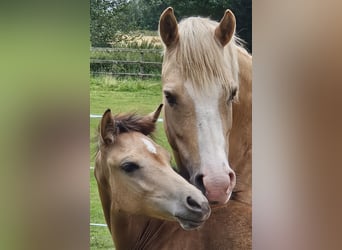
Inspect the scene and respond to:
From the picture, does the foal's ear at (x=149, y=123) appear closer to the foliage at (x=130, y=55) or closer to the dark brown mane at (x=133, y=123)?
the dark brown mane at (x=133, y=123)

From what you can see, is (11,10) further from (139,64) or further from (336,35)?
(336,35)

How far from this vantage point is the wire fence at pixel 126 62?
182cm

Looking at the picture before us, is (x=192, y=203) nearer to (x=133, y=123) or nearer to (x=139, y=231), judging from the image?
(x=139, y=231)

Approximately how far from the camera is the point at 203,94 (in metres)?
1.76

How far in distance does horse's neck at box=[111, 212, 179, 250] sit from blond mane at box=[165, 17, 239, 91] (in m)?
0.53

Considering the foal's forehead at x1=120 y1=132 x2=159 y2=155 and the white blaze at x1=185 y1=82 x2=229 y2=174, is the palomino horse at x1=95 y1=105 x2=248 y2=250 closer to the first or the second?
the foal's forehead at x1=120 y1=132 x2=159 y2=155

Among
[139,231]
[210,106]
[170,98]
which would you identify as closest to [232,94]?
[210,106]

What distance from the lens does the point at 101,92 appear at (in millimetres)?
1865

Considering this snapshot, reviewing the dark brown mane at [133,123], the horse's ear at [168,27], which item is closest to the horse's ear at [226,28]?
the horse's ear at [168,27]

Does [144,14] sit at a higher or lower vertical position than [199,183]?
higher

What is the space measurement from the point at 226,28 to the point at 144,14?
0.98ft

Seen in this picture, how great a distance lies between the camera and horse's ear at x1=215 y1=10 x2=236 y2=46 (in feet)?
5.78

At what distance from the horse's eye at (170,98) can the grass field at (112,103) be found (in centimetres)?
3

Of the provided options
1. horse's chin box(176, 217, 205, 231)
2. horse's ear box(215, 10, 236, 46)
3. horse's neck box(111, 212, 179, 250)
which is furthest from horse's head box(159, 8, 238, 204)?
horse's neck box(111, 212, 179, 250)
